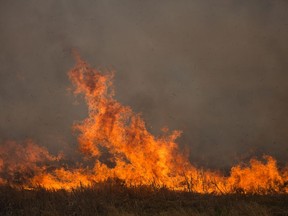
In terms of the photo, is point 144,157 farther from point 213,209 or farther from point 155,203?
point 213,209

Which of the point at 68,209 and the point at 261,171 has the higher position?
the point at 261,171

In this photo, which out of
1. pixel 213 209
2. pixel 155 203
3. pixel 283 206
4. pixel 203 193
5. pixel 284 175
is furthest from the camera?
pixel 284 175

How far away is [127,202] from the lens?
12125mm

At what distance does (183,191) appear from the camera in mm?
13336

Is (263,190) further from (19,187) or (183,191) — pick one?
(19,187)

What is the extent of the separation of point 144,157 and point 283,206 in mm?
9440

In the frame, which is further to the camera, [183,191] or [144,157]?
[144,157]

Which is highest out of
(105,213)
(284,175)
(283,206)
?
(284,175)

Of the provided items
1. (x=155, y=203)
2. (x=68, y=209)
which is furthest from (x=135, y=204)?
(x=68, y=209)

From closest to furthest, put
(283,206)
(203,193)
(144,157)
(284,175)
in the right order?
1. (283,206)
2. (203,193)
3. (284,175)
4. (144,157)

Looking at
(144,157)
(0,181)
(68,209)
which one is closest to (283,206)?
(68,209)

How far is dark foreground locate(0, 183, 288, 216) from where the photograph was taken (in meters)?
10.5

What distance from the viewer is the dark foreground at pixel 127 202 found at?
10500mm

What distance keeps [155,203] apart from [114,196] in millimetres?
1573
